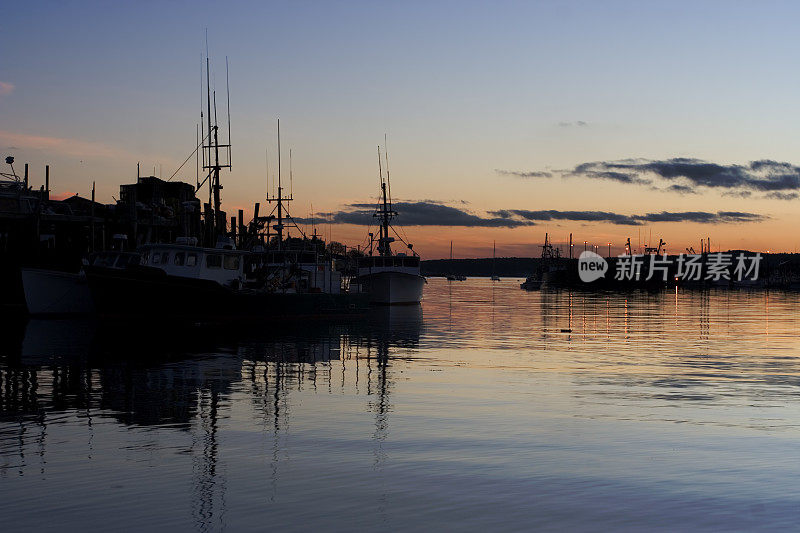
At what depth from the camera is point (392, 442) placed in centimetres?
1488

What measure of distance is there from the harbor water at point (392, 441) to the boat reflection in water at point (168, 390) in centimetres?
8

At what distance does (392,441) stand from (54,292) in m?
41.8

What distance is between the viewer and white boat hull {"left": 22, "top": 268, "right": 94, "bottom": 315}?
164 feet

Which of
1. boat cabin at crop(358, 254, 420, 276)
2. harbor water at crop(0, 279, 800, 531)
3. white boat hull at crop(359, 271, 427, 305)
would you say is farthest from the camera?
boat cabin at crop(358, 254, 420, 276)

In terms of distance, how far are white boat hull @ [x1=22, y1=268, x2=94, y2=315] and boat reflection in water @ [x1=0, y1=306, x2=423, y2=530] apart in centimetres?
857

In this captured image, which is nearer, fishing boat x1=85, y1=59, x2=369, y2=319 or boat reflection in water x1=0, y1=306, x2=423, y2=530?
boat reflection in water x1=0, y1=306, x2=423, y2=530

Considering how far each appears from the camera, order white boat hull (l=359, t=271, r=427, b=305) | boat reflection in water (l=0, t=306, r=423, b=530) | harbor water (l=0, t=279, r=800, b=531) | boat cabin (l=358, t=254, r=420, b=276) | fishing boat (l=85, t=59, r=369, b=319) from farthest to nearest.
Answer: boat cabin (l=358, t=254, r=420, b=276) < white boat hull (l=359, t=271, r=427, b=305) < fishing boat (l=85, t=59, r=369, b=319) < boat reflection in water (l=0, t=306, r=423, b=530) < harbor water (l=0, t=279, r=800, b=531)

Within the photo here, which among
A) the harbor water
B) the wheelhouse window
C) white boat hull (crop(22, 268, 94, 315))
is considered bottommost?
the harbor water

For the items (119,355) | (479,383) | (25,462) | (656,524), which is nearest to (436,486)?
(656,524)

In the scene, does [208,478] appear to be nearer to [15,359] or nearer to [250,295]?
[15,359]

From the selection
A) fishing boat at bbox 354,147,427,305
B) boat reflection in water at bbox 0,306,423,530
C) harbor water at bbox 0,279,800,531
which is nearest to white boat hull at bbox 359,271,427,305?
fishing boat at bbox 354,147,427,305

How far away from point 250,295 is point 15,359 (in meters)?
19.8

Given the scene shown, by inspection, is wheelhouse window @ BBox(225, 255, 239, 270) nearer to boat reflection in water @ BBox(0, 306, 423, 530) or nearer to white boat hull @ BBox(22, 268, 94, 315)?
boat reflection in water @ BBox(0, 306, 423, 530)

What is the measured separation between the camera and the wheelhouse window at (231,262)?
48125 mm
